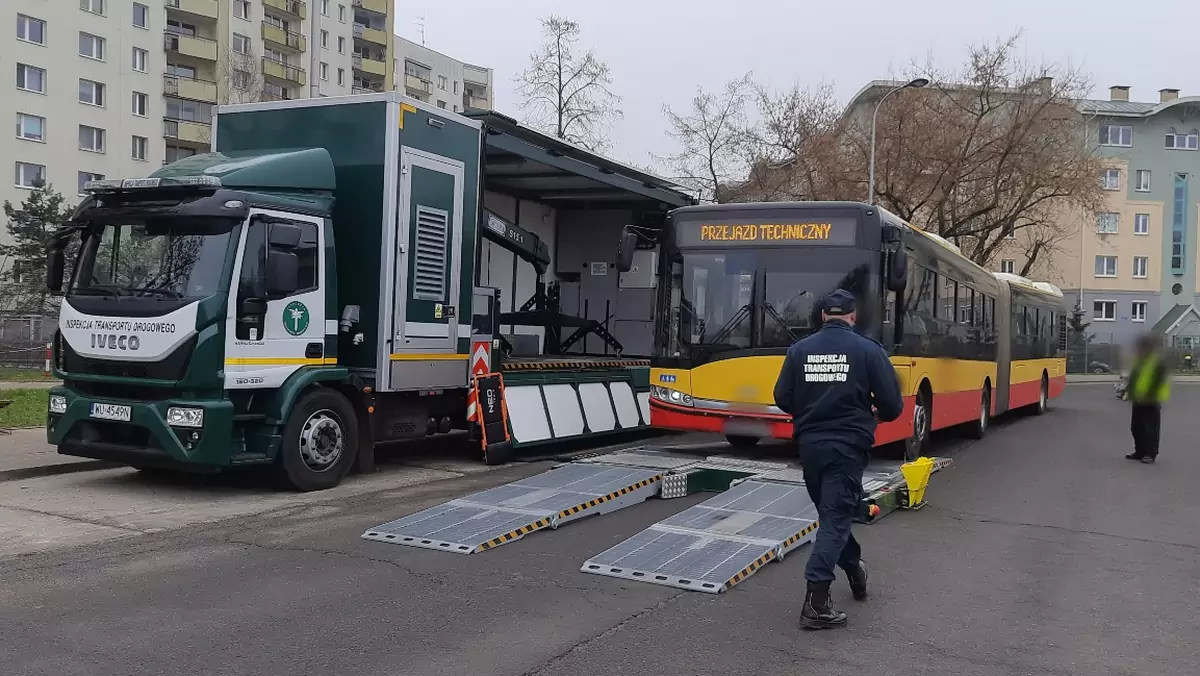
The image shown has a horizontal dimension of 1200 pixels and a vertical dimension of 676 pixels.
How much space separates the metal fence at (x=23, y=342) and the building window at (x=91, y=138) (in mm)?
19498

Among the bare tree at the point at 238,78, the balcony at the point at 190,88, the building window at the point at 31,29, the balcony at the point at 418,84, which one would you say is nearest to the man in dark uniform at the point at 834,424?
the bare tree at the point at 238,78

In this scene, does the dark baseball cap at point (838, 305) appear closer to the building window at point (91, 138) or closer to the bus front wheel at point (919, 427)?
the bus front wheel at point (919, 427)

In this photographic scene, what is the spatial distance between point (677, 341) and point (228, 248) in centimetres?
480

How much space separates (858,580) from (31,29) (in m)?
47.9

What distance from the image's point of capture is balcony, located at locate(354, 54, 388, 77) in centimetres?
6397

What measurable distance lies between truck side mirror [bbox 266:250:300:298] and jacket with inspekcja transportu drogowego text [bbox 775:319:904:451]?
17.6ft

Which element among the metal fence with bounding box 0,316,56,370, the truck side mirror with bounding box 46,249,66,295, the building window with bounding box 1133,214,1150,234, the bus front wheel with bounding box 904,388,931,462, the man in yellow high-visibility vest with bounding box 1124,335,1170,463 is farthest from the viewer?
the building window with bounding box 1133,214,1150,234

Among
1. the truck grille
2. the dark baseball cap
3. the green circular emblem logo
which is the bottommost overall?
the truck grille

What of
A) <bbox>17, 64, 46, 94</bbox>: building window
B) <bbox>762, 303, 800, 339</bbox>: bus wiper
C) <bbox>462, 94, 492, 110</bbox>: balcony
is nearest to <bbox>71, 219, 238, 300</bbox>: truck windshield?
<bbox>762, 303, 800, 339</bbox>: bus wiper

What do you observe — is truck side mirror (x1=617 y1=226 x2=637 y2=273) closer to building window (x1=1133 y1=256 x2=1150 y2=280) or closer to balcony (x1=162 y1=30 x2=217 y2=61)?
balcony (x1=162 y1=30 x2=217 y2=61)

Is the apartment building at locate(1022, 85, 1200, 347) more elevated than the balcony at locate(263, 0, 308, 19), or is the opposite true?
the balcony at locate(263, 0, 308, 19)

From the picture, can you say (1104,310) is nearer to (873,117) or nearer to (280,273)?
(873,117)

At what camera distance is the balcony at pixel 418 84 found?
7362 centimetres

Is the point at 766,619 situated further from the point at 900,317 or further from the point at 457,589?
the point at 900,317
